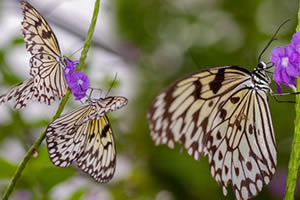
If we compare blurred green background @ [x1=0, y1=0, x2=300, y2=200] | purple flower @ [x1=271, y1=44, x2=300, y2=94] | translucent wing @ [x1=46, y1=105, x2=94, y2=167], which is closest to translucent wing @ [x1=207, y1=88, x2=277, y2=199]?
purple flower @ [x1=271, y1=44, x2=300, y2=94]

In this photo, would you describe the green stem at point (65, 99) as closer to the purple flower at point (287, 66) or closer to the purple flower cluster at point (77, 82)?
the purple flower cluster at point (77, 82)

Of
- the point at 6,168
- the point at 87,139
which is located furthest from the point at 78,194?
the point at 87,139

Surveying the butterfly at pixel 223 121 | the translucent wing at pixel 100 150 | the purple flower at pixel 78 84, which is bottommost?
the butterfly at pixel 223 121

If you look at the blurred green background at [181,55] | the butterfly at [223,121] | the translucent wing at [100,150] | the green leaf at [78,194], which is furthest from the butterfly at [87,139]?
the blurred green background at [181,55]

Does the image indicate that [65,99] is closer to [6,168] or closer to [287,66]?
[287,66]

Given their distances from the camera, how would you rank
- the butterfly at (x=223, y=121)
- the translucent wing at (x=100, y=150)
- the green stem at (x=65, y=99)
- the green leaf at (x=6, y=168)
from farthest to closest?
the green leaf at (x=6, y=168), the butterfly at (x=223, y=121), the translucent wing at (x=100, y=150), the green stem at (x=65, y=99)

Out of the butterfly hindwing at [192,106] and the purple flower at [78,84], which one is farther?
the butterfly hindwing at [192,106]
